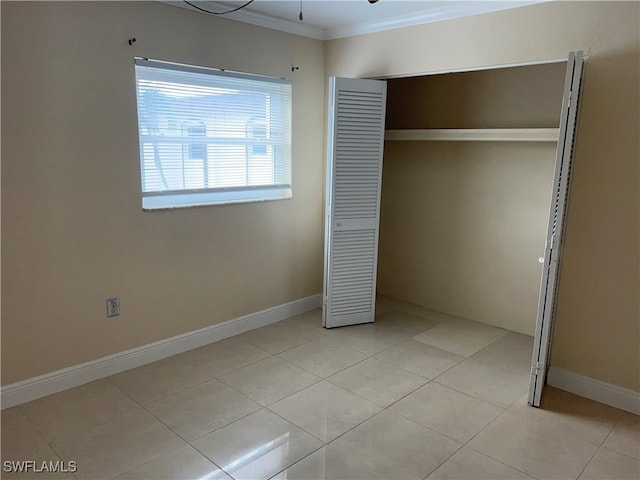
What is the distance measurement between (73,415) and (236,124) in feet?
7.29

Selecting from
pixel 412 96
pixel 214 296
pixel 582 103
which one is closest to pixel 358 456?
pixel 214 296

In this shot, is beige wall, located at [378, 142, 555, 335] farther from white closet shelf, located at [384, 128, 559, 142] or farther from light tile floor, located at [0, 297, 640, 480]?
light tile floor, located at [0, 297, 640, 480]

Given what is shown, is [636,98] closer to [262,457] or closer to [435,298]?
[435,298]

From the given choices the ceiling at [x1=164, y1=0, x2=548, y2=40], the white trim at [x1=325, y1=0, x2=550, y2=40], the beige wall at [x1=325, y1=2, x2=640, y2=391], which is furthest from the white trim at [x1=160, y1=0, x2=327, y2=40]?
the beige wall at [x1=325, y1=2, x2=640, y2=391]

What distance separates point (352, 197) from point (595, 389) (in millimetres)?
2140

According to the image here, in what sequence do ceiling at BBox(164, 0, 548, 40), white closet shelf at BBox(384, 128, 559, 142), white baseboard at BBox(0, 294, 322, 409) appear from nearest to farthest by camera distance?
white baseboard at BBox(0, 294, 322, 409)
ceiling at BBox(164, 0, 548, 40)
white closet shelf at BBox(384, 128, 559, 142)

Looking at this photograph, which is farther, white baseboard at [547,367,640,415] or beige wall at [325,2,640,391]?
white baseboard at [547,367,640,415]

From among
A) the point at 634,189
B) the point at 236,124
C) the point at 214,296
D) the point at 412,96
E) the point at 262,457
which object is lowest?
the point at 262,457

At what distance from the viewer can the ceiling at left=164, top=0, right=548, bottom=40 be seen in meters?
3.05

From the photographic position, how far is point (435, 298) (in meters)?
4.49

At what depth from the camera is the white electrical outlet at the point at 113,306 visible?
3034 millimetres

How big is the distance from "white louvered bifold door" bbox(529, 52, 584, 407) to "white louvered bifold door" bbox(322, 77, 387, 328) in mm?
1530

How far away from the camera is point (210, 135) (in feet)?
11.1

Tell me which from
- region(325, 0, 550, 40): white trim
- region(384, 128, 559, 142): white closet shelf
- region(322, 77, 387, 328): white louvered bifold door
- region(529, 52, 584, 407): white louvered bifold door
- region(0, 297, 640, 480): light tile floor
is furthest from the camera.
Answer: region(322, 77, 387, 328): white louvered bifold door
